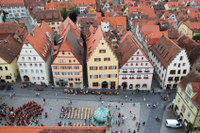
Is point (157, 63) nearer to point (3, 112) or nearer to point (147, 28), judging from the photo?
point (147, 28)

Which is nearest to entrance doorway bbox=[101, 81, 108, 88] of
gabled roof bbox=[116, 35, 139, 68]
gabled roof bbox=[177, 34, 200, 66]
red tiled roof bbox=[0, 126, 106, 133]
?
gabled roof bbox=[116, 35, 139, 68]

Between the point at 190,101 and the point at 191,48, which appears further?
the point at 191,48

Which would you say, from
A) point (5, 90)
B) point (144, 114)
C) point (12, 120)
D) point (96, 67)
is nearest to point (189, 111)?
point (144, 114)

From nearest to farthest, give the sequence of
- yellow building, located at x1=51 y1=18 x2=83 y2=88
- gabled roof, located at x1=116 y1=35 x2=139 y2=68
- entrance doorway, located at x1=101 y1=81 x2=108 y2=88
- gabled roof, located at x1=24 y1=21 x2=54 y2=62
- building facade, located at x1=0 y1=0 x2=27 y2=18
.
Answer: yellow building, located at x1=51 y1=18 x2=83 y2=88, gabled roof, located at x1=116 y1=35 x2=139 y2=68, gabled roof, located at x1=24 y1=21 x2=54 y2=62, entrance doorway, located at x1=101 y1=81 x2=108 y2=88, building facade, located at x1=0 y1=0 x2=27 y2=18

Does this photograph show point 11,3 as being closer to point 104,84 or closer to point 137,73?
point 104,84

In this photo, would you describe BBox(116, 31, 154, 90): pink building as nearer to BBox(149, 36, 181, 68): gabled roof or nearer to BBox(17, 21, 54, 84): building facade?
BBox(149, 36, 181, 68): gabled roof

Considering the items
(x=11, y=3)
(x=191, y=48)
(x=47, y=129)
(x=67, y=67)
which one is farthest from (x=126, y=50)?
(x=11, y=3)

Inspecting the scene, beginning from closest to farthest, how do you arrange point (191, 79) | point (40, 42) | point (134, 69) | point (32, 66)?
point (191, 79), point (134, 69), point (32, 66), point (40, 42)
